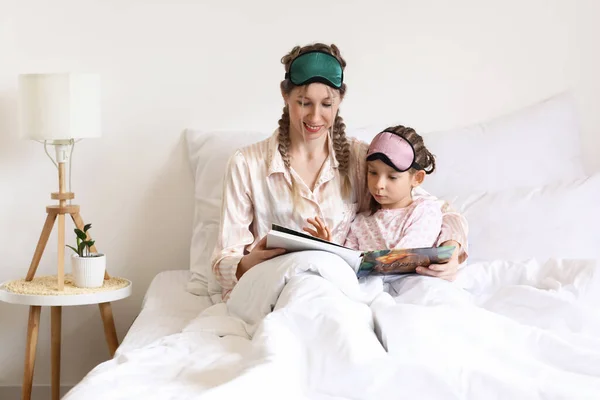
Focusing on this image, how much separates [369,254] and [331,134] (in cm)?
51

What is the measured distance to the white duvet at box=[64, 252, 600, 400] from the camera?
1330mm

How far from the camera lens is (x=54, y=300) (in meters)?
2.39

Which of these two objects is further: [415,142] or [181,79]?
[181,79]

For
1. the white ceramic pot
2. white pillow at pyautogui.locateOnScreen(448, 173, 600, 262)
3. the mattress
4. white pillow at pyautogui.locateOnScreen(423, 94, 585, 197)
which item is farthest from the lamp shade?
white pillow at pyautogui.locateOnScreen(448, 173, 600, 262)

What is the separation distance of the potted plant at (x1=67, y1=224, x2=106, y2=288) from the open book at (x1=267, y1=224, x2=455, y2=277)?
70 centimetres

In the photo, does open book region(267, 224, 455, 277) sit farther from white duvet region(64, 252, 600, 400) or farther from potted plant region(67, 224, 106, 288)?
potted plant region(67, 224, 106, 288)

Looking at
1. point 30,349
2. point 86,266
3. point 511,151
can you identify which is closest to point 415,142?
point 511,151

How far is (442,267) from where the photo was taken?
2078 mm

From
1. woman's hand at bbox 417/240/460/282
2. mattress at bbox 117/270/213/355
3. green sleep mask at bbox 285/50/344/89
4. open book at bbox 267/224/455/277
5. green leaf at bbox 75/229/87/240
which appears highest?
green sleep mask at bbox 285/50/344/89

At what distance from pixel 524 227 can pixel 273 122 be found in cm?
96

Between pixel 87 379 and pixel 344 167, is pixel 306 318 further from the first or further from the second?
pixel 344 167

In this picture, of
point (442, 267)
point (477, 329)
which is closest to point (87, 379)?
point (477, 329)

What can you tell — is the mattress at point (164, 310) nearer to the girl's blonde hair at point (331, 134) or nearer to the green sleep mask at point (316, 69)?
the girl's blonde hair at point (331, 134)

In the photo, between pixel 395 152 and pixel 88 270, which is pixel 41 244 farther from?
pixel 395 152
